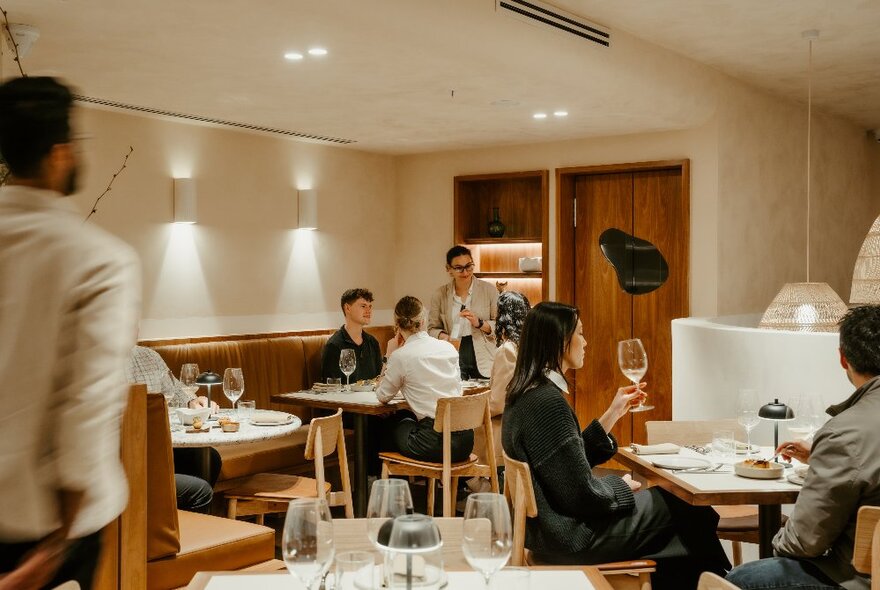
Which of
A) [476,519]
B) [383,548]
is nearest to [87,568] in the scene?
[383,548]

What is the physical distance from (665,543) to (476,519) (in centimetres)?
165

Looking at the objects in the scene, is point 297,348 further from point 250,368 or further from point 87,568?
point 87,568

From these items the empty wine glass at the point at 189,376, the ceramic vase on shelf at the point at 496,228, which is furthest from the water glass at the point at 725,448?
the ceramic vase on shelf at the point at 496,228

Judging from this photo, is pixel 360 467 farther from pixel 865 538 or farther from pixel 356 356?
pixel 865 538

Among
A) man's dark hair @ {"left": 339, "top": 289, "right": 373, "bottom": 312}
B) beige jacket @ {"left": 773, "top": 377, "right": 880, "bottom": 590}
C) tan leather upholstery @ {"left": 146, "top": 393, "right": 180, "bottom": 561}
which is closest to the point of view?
beige jacket @ {"left": 773, "top": 377, "right": 880, "bottom": 590}

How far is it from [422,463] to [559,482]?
2119 millimetres

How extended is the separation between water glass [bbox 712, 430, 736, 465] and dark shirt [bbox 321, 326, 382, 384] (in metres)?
3.03

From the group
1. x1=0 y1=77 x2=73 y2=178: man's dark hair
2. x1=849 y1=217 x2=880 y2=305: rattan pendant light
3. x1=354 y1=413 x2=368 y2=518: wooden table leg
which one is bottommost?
x1=354 y1=413 x2=368 y2=518: wooden table leg

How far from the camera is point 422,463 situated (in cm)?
509

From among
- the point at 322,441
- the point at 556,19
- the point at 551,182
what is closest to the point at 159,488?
the point at 322,441

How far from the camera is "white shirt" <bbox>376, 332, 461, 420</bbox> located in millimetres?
5031

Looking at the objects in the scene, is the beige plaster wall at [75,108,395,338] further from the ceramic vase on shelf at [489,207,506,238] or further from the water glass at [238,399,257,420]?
the water glass at [238,399,257,420]

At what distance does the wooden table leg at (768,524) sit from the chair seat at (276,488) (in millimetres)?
1901

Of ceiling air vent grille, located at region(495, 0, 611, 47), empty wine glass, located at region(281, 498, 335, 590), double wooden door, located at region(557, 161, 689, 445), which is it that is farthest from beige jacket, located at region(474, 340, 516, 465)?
empty wine glass, located at region(281, 498, 335, 590)
